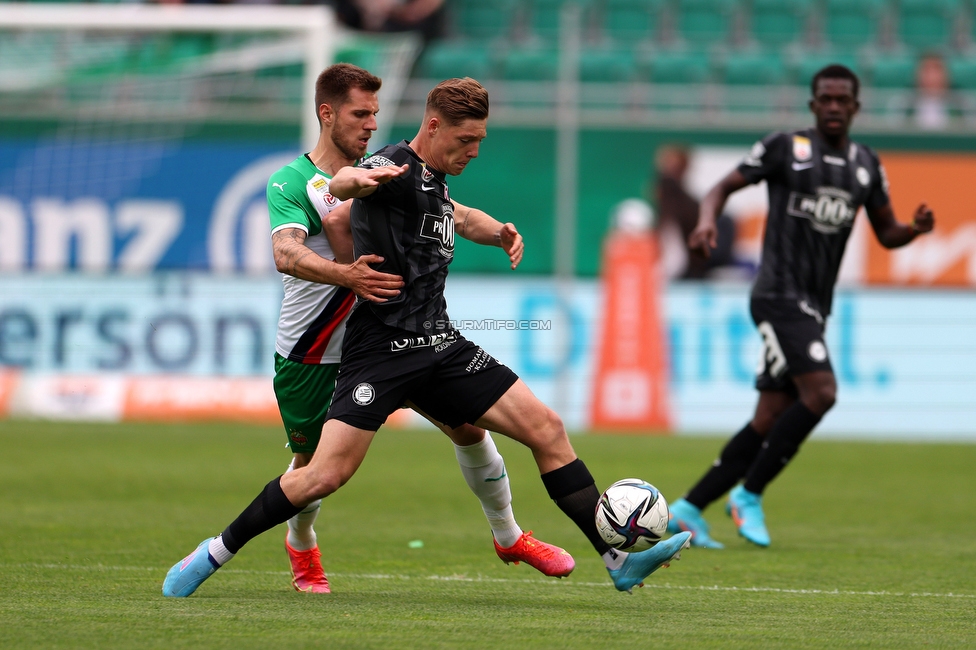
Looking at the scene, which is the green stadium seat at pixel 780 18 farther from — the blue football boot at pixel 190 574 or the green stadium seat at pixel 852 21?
the blue football boot at pixel 190 574

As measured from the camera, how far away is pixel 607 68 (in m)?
17.3

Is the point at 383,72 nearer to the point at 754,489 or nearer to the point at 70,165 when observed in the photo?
the point at 70,165

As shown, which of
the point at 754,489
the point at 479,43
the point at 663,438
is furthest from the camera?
the point at 479,43

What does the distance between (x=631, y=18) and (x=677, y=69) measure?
6.54 ft

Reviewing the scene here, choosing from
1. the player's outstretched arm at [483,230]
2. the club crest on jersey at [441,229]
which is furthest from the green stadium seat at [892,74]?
the club crest on jersey at [441,229]

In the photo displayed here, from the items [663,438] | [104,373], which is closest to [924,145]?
[663,438]

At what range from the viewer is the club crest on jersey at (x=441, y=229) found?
16.9 ft

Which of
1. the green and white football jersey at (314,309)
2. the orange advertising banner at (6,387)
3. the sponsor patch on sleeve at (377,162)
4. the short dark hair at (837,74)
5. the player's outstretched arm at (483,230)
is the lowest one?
the orange advertising banner at (6,387)

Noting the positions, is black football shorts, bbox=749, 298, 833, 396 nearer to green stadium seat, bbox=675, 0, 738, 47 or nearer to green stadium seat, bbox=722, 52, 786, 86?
green stadium seat, bbox=722, 52, 786, 86

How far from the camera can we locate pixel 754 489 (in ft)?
24.1

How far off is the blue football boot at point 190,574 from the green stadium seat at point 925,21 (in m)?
16.0

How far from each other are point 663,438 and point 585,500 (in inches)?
323

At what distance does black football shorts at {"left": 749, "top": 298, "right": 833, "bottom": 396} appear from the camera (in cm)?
725

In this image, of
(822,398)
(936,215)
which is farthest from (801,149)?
(936,215)
